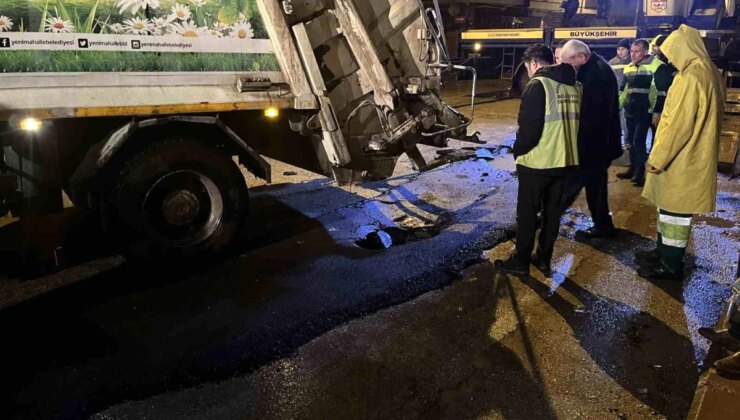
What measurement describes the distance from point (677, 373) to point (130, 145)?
3745 mm

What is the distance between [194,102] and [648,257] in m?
3.65

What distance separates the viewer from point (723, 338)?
2.80m

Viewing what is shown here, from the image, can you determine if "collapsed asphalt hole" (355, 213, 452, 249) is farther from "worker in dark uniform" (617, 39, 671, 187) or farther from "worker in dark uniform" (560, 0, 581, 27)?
"worker in dark uniform" (560, 0, 581, 27)

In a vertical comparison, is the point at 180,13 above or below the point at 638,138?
above

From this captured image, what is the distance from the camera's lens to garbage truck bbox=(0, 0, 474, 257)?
11.5 ft

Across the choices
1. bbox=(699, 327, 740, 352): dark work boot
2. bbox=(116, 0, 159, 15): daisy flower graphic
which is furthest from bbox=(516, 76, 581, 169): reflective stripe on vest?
bbox=(116, 0, 159, 15): daisy flower graphic

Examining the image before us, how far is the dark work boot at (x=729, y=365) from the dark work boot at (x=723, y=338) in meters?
0.15

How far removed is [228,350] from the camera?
311cm

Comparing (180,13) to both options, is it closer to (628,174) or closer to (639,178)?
(639,178)

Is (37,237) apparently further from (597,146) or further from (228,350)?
(597,146)

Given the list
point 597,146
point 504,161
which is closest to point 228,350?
point 597,146

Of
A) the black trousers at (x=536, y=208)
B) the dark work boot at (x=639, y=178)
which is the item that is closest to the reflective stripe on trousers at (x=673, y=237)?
the black trousers at (x=536, y=208)

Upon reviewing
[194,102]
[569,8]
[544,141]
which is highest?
[569,8]

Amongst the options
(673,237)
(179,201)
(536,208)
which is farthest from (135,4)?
(673,237)
